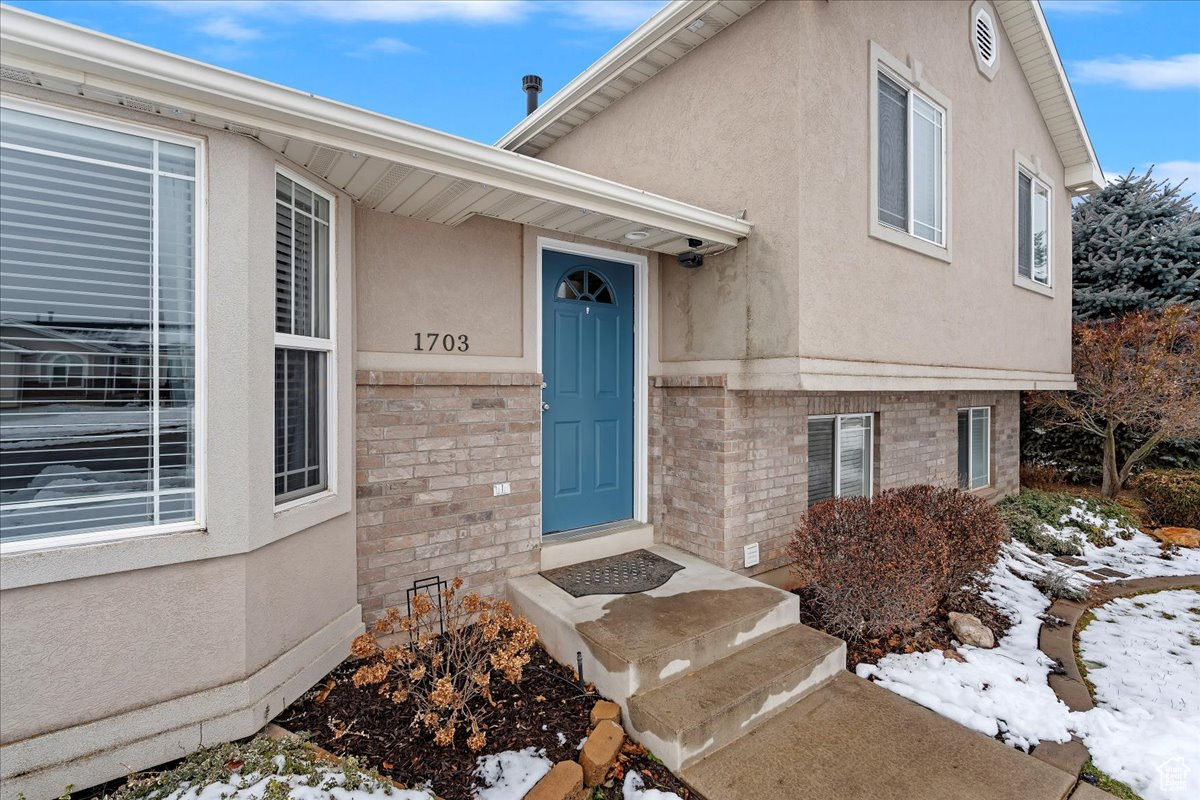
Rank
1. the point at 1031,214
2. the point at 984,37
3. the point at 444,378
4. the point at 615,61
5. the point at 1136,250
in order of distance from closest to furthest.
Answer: the point at 444,378
the point at 615,61
the point at 984,37
the point at 1031,214
the point at 1136,250

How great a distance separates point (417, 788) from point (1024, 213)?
9482 millimetres

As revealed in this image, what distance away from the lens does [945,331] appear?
19.0ft

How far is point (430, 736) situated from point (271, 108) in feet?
10.8

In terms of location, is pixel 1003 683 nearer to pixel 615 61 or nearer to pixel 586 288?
pixel 586 288

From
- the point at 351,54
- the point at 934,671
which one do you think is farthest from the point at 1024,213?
the point at 351,54

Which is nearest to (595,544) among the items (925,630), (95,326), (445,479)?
(445,479)

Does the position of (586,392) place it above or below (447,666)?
above

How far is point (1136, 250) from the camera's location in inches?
413

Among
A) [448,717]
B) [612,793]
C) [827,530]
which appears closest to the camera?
[612,793]

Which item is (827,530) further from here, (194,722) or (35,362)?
(35,362)

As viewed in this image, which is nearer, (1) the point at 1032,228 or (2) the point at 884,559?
(2) the point at 884,559

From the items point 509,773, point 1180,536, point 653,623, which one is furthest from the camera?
point 1180,536

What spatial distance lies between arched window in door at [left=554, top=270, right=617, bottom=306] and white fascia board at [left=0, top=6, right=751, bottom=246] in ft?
3.33

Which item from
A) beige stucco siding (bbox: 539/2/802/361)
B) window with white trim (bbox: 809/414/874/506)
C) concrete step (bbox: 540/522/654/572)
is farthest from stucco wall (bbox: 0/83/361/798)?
window with white trim (bbox: 809/414/874/506)
